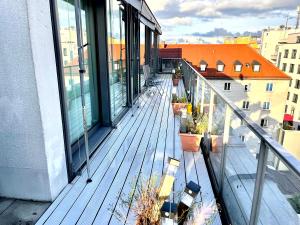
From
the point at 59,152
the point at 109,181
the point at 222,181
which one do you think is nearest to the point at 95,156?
the point at 109,181

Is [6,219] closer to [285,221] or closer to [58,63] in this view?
[58,63]

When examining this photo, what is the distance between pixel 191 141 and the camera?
2.90 metres

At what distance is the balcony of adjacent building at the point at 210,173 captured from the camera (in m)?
1.14

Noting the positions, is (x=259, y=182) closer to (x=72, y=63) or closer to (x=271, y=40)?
(x=72, y=63)

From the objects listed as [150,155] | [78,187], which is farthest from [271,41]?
[78,187]

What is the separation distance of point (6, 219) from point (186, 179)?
61.1 inches

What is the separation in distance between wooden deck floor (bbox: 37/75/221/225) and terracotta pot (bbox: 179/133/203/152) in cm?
9

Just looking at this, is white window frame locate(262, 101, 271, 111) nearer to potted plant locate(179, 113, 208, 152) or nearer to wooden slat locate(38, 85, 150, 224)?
potted plant locate(179, 113, 208, 152)

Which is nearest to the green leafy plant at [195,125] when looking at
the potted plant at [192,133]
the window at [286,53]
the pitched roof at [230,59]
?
the potted plant at [192,133]

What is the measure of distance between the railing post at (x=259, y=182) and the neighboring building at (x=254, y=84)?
20.4 m

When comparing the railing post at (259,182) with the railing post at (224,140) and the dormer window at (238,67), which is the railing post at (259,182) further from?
the dormer window at (238,67)

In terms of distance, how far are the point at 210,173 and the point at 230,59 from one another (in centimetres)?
2221

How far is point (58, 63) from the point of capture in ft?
6.23

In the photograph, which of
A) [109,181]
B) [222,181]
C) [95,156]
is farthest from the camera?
[95,156]
